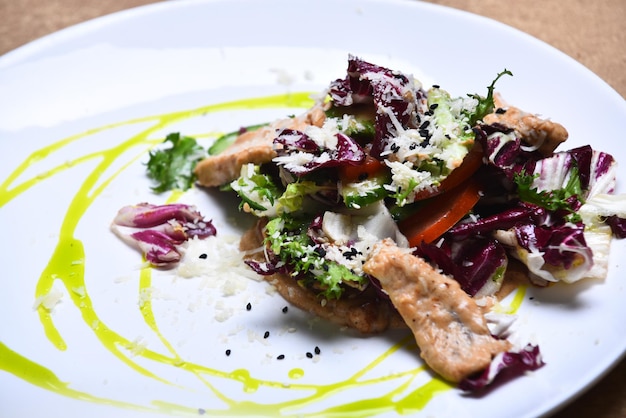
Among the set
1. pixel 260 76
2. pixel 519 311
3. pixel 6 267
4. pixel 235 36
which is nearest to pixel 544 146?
pixel 519 311

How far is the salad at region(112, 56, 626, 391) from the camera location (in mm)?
4203

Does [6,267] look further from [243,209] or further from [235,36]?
[235,36]

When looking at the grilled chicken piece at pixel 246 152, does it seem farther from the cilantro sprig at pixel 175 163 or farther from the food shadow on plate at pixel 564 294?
the food shadow on plate at pixel 564 294

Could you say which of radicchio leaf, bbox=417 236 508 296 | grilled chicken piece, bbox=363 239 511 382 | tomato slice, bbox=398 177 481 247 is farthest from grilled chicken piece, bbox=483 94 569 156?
grilled chicken piece, bbox=363 239 511 382

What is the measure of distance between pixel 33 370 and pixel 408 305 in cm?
214

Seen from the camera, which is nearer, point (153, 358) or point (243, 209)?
point (153, 358)

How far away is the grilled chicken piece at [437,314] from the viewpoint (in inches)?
153

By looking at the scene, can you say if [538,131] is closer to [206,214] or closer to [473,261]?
[473,261]

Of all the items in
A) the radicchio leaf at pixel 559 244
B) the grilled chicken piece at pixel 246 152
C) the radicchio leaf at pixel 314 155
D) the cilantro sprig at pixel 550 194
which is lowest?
the radicchio leaf at pixel 559 244

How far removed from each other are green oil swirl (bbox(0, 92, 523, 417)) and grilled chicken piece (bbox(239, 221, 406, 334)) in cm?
18

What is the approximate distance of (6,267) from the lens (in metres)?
4.92

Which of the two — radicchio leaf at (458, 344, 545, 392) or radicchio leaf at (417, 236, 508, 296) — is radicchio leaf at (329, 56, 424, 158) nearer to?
radicchio leaf at (417, 236, 508, 296)

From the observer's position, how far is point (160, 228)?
5152mm

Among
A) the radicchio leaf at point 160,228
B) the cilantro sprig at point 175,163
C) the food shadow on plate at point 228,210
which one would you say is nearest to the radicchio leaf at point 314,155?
the food shadow on plate at point 228,210
